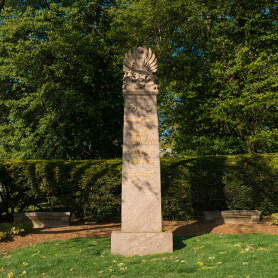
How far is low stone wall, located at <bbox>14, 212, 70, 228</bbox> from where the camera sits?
9305 millimetres

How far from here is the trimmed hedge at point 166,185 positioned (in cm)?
947

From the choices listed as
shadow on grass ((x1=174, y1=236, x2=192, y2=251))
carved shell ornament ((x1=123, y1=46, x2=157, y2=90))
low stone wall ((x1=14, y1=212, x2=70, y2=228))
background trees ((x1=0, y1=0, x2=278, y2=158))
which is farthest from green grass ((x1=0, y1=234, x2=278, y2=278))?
background trees ((x1=0, y1=0, x2=278, y2=158))

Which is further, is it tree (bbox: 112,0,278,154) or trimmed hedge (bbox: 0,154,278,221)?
tree (bbox: 112,0,278,154)

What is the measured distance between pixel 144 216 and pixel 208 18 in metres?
14.4

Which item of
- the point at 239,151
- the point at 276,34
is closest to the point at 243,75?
the point at 276,34

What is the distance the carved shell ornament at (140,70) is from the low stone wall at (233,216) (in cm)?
489

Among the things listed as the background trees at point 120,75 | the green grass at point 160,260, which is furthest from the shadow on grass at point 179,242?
the background trees at point 120,75

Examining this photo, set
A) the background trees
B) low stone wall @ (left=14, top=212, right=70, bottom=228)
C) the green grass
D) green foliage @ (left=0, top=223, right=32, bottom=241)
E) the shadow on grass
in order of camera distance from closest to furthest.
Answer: the green grass, the shadow on grass, green foliage @ (left=0, top=223, right=32, bottom=241), low stone wall @ (left=14, top=212, right=70, bottom=228), the background trees

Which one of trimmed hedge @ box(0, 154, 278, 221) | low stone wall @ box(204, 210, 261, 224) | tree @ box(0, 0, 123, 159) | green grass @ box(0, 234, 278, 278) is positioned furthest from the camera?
tree @ box(0, 0, 123, 159)

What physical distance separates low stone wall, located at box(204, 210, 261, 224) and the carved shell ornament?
16.1ft

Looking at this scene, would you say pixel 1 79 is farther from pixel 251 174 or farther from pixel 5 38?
pixel 251 174

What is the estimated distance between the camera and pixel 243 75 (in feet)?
47.6

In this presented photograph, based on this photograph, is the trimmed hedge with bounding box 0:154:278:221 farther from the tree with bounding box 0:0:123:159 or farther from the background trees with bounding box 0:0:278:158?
the tree with bounding box 0:0:123:159

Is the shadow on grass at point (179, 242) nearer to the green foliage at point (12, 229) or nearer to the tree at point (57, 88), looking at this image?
the green foliage at point (12, 229)
